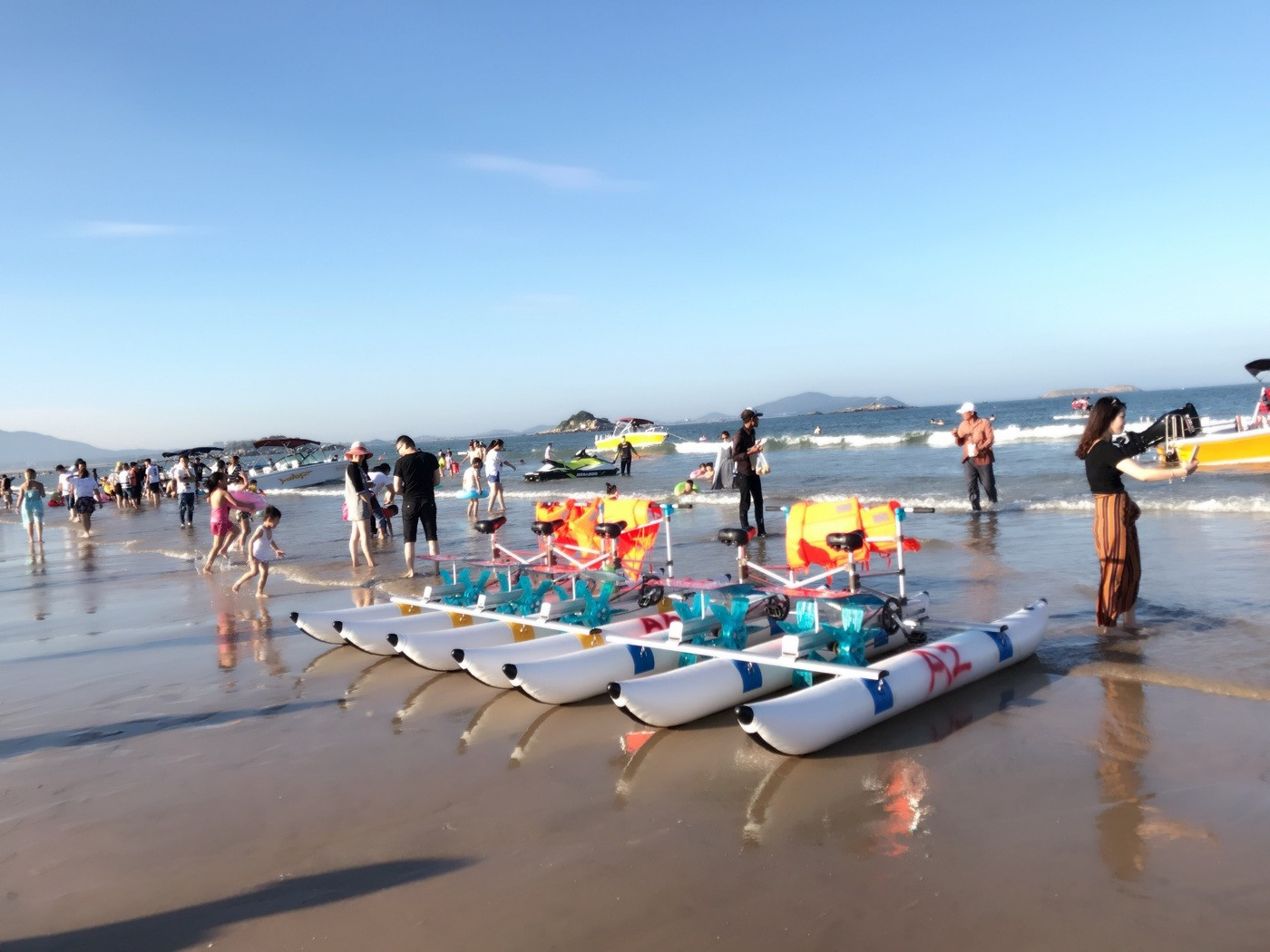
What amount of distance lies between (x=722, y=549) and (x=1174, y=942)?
388 inches

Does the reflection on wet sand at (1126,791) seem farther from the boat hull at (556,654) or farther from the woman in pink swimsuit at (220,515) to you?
the woman in pink swimsuit at (220,515)

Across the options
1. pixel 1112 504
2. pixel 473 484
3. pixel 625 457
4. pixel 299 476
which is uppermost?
pixel 299 476

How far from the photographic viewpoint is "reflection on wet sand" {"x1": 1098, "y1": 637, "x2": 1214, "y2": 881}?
3.71m

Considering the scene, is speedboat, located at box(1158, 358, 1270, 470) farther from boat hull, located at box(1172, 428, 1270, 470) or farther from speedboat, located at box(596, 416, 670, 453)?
speedboat, located at box(596, 416, 670, 453)

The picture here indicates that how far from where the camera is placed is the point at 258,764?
530 centimetres

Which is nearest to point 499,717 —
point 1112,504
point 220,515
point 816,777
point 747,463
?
point 816,777

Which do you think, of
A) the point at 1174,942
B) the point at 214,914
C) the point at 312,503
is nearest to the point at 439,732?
the point at 214,914

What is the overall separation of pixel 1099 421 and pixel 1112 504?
2.02ft

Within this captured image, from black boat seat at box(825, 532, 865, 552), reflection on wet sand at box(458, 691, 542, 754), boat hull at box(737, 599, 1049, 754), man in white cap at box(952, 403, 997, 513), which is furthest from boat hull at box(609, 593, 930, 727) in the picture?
man in white cap at box(952, 403, 997, 513)

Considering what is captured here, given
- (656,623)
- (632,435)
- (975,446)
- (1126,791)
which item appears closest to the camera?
(1126,791)

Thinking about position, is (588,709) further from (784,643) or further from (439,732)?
(784,643)

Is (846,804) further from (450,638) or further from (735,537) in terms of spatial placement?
(450,638)

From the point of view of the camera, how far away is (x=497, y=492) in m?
21.8

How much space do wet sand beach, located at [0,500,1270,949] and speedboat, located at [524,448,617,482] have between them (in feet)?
85.6
